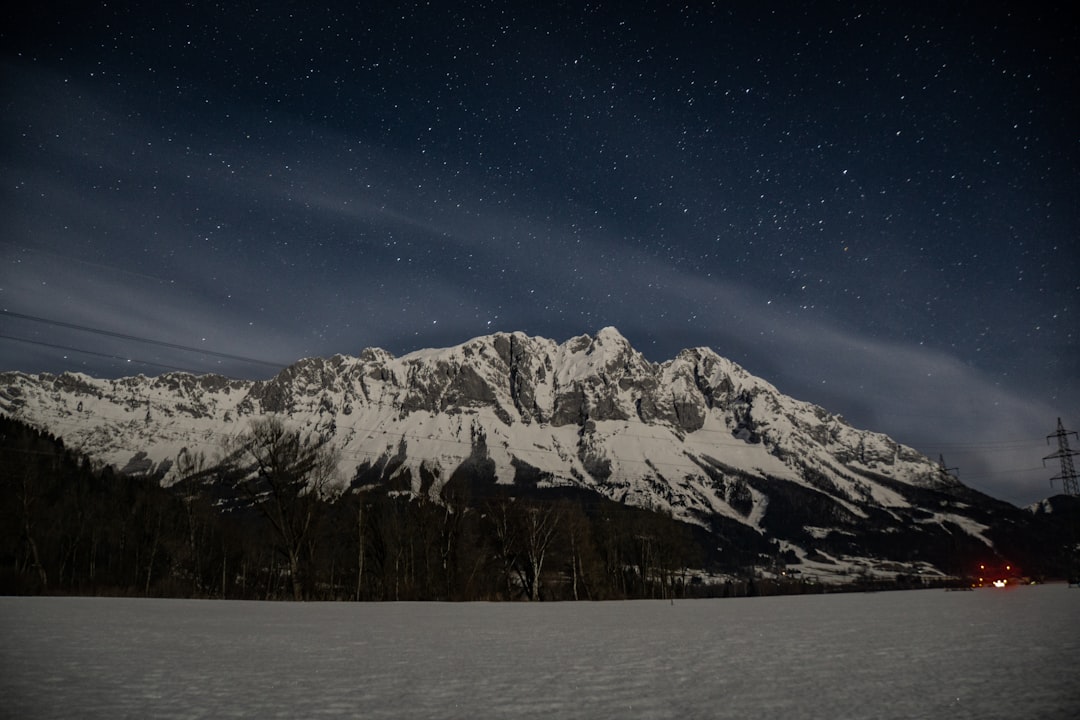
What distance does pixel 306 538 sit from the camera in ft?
206

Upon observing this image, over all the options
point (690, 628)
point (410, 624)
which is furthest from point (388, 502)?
point (690, 628)

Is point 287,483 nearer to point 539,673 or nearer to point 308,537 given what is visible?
point 308,537

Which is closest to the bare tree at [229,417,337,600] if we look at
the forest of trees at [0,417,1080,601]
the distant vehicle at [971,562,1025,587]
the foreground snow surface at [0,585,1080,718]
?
the forest of trees at [0,417,1080,601]

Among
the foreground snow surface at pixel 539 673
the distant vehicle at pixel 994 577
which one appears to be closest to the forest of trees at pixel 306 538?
the distant vehicle at pixel 994 577

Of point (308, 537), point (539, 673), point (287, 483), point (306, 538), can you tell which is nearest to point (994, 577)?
point (308, 537)

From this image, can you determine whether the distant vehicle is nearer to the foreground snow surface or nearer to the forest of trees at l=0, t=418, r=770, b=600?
the forest of trees at l=0, t=418, r=770, b=600

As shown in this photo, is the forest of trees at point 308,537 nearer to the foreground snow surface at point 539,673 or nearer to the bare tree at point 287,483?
the bare tree at point 287,483

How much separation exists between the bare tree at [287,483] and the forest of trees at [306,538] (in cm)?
17

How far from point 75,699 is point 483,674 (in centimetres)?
662

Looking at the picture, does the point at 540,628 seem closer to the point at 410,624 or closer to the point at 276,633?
the point at 410,624

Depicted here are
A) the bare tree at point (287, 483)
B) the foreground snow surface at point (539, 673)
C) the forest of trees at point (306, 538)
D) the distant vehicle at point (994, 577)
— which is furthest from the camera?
the distant vehicle at point (994, 577)

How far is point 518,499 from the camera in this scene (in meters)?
83.3

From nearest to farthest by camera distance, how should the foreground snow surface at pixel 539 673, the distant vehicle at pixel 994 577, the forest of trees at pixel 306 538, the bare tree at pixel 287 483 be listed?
the foreground snow surface at pixel 539 673 < the bare tree at pixel 287 483 < the forest of trees at pixel 306 538 < the distant vehicle at pixel 994 577

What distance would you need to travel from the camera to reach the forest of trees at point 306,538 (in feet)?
201
